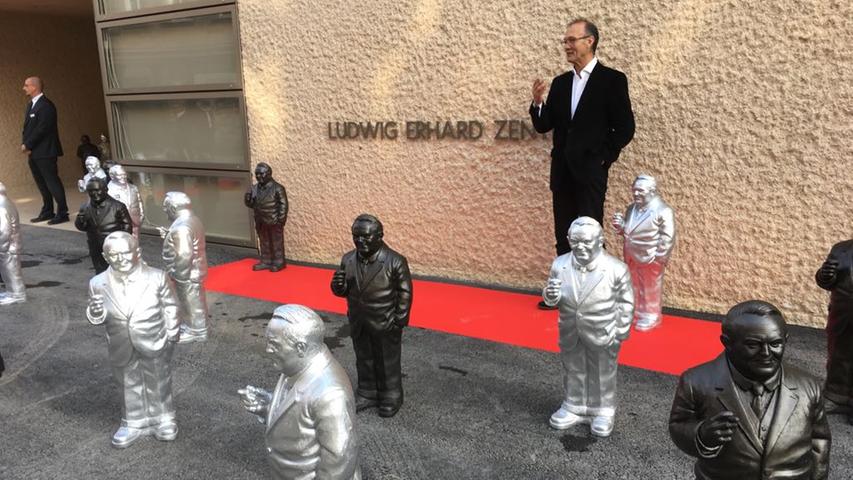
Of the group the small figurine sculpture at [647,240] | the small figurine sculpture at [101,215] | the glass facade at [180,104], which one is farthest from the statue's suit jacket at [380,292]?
the glass facade at [180,104]

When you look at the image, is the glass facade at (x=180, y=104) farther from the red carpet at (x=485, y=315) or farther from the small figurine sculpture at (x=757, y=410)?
the small figurine sculpture at (x=757, y=410)

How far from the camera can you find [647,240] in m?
4.70

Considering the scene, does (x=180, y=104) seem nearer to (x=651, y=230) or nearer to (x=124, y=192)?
(x=124, y=192)

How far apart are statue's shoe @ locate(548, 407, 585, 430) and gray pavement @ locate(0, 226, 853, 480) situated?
0.04 metres

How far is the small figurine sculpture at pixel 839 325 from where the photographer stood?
3266mm

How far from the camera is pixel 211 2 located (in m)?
7.72

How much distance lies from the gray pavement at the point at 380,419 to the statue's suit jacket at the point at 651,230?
1018mm

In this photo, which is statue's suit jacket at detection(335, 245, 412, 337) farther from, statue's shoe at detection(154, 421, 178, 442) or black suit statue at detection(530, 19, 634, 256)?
black suit statue at detection(530, 19, 634, 256)

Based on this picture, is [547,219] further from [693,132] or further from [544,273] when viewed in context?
[693,132]

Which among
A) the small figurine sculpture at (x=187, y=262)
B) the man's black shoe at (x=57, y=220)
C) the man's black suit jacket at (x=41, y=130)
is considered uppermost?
the man's black suit jacket at (x=41, y=130)

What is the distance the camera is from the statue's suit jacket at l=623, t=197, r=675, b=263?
466cm

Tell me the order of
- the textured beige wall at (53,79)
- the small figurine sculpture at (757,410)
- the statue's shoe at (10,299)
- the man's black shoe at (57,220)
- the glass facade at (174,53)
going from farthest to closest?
the textured beige wall at (53,79)
the man's black shoe at (57,220)
the glass facade at (174,53)
the statue's shoe at (10,299)
the small figurine sculpture at (757,410)

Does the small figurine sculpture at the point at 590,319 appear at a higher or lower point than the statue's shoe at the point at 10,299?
higher

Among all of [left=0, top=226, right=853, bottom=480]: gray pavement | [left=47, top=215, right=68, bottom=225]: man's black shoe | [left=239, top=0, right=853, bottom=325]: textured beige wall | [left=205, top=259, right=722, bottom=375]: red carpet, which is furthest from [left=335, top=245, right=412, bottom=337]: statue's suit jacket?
[left=47, top=215, right=68, bottom=225]: man's black shoe
